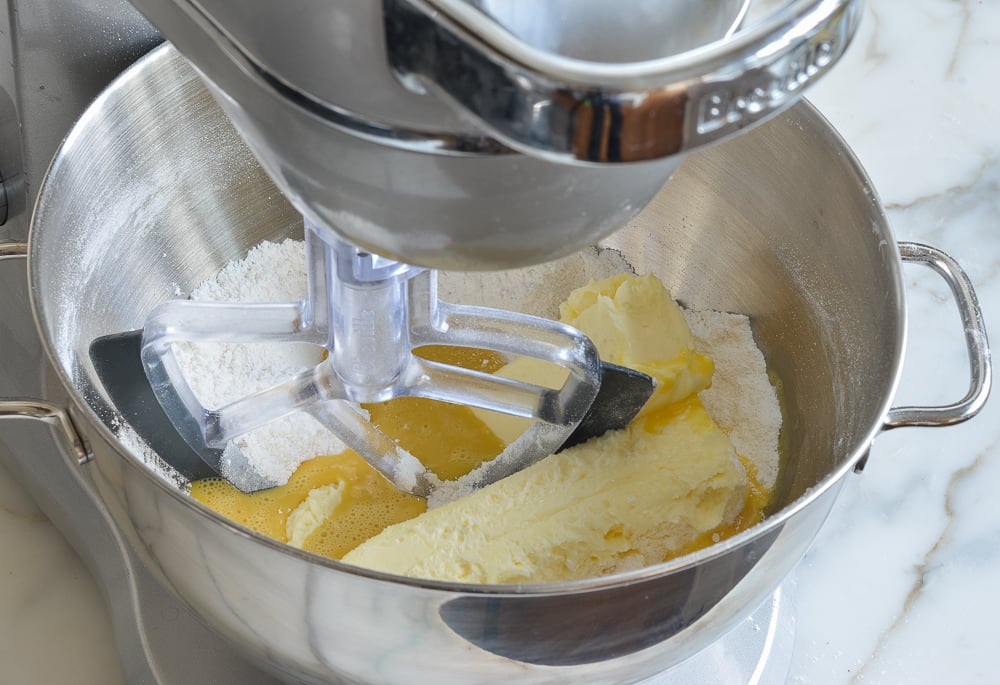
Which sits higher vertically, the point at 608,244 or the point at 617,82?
the point at 617,82

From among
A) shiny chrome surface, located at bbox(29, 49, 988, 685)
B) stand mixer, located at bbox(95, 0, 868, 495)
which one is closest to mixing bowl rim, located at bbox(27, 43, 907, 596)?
shiny chrome surface, located at bbox(29, 49, 988, 685)

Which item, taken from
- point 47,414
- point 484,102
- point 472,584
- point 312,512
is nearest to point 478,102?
point 484,102

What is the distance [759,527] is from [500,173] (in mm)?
182

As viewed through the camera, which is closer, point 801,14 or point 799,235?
point 801,14

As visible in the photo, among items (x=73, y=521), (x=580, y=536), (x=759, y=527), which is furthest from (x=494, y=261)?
(x=73, y=521)

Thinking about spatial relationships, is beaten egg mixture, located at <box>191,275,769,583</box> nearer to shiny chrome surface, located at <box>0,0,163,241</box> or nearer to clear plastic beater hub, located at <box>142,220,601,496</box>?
clear plastic beater hub, located at <box>142,220,601,496</box>

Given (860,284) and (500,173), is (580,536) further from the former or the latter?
(500,173)

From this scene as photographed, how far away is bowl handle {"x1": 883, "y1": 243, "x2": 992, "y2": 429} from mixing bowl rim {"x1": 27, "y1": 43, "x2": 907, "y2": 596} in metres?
0.04

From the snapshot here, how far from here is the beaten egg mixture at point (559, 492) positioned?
0.54 meters

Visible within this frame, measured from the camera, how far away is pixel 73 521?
2.00 feet

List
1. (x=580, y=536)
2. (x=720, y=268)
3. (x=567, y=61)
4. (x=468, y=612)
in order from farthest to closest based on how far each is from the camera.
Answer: (x=720, y=268), (x=580, y=536), (x=468, y=612), (x=567, y=61)

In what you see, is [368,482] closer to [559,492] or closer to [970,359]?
[559,492]

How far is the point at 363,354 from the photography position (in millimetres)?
490

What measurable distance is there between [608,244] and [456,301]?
113 millimetres
